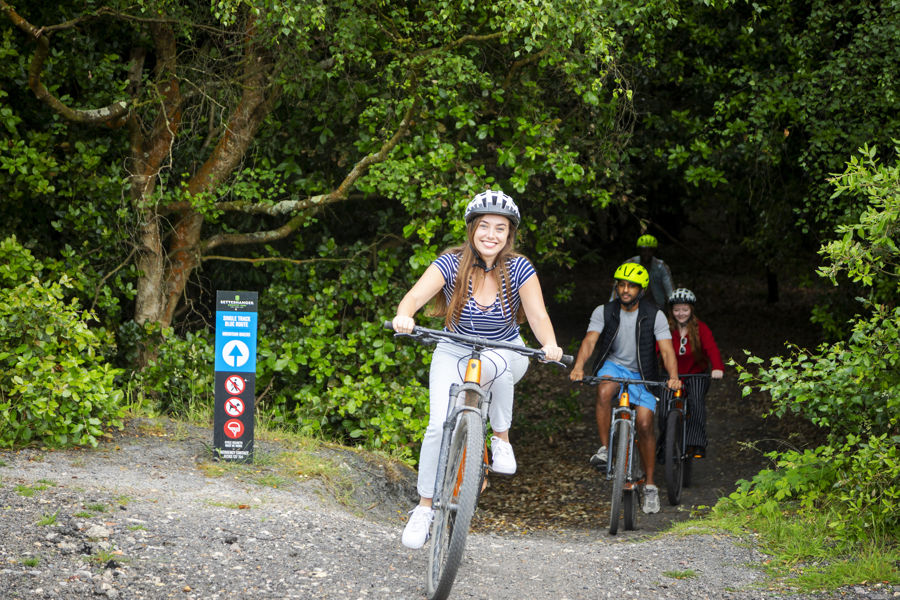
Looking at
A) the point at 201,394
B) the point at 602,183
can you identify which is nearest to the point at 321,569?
the point at 201,394

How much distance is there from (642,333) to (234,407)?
3257 millimetres

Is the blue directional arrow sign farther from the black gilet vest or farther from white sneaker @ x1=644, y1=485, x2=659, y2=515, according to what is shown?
white sneaker @ x1=644, y1=485, x2=659, y2=515

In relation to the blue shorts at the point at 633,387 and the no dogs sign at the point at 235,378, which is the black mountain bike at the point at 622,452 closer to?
the blue shorts at the point at 633,387

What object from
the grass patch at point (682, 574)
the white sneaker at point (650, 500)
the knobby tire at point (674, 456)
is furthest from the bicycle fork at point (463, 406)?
the knobby tire at point (674, 456)

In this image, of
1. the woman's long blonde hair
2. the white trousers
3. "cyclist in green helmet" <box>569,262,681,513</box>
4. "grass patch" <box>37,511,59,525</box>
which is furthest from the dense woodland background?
the white trousers

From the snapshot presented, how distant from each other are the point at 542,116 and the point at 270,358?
11.0 ft

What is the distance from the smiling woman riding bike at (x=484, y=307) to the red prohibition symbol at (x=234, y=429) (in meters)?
2.56

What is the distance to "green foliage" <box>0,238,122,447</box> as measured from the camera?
6547 millimetres

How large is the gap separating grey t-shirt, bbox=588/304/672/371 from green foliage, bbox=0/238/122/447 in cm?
377

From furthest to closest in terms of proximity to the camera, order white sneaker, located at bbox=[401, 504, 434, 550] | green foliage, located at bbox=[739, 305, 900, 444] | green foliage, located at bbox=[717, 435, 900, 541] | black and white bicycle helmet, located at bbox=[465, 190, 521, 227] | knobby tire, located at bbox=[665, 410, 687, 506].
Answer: knobby tire, located at bbox=[665, 410, 687, 506] → green foliage, located at bbox=[739, 305, 900, 444] → green foliage, located at bbox=[717, 435, 900, 541] → black and white bicycle helmet, located at bbox=[465, 190, 521, 227] → white sneaker, located at bbox=[401, 504, 434, 550]

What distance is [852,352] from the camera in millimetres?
6109

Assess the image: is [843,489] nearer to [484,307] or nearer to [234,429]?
[484,307]

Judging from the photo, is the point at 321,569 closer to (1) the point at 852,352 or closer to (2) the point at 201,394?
(1) the point at 852,352

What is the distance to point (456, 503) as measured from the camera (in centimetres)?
454
